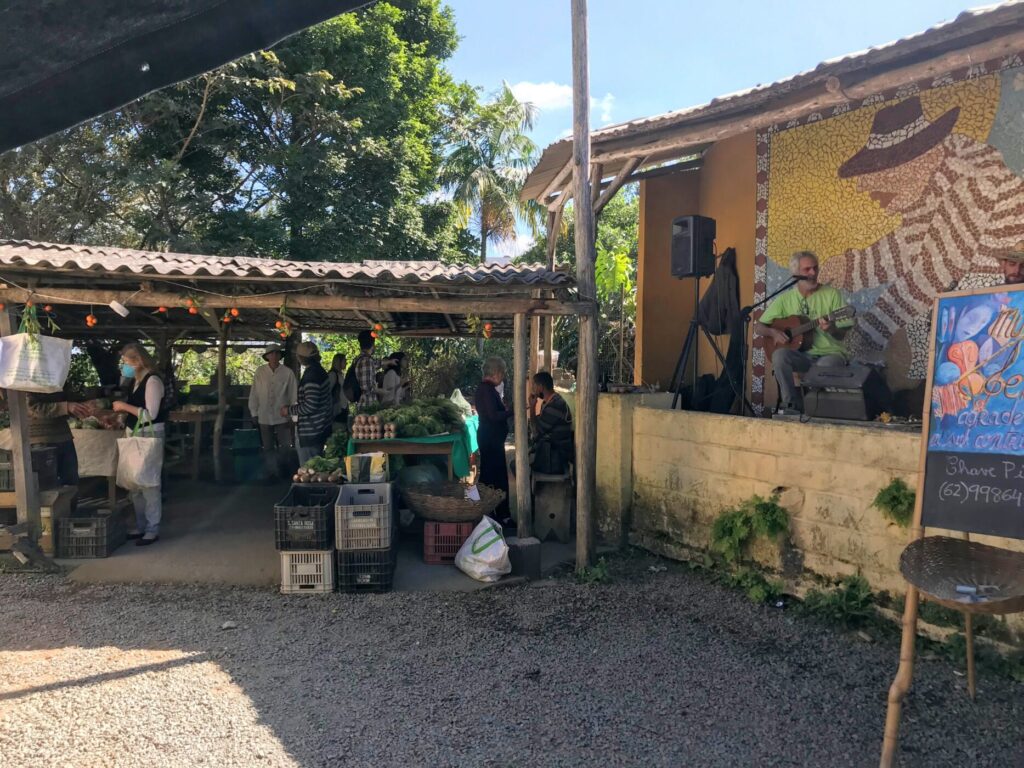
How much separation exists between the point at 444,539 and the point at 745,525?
2.63 meters

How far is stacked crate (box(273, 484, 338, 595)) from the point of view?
555 centimetres

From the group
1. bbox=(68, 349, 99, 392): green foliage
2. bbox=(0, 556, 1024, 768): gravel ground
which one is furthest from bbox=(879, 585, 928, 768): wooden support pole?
bbox=(68, 349, 99, 392): green foliage

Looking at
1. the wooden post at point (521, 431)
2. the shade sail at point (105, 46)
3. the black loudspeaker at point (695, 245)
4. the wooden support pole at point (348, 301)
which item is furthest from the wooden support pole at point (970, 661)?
the black loudspeaker at point (695, 245)

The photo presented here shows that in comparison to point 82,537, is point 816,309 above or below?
above

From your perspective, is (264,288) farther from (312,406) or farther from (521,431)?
(521,431)

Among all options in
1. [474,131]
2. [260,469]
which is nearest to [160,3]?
[260,469]

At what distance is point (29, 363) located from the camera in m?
5.89

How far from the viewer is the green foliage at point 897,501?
14.3ft

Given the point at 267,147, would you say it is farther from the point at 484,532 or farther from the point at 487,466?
the point at 484,532

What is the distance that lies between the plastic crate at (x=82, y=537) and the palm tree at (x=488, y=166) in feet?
61.4

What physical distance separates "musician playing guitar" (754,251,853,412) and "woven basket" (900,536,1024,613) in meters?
2.68

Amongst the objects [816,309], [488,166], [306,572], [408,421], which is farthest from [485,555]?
[488,166]

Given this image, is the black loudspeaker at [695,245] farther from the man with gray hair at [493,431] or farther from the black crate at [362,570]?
the black crate at [362,570]

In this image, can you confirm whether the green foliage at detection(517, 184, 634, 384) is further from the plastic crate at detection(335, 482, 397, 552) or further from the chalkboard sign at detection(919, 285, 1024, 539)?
the chalkboard sign at detection(919, 285, 1024, 539)
